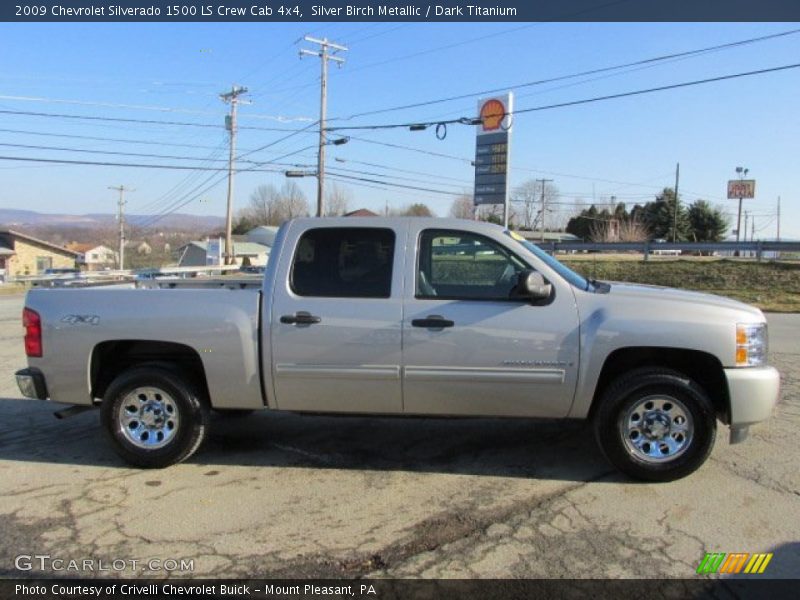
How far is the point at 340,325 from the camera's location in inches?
183

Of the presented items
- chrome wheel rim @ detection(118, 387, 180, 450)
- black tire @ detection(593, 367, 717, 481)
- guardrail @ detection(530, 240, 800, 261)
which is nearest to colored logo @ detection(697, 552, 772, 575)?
black tire @ detection(593, 367, 717, 481)

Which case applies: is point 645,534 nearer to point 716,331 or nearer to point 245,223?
point 716,331

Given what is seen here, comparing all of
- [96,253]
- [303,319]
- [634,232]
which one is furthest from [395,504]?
[96,253]

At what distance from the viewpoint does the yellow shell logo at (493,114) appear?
1228 inches

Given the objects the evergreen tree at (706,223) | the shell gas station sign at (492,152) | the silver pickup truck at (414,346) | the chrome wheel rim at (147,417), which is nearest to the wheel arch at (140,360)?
the silver pickup truck at (414,346)

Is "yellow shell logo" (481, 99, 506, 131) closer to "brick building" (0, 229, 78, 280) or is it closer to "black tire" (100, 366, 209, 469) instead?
"black tire" (100, 366, 209, 469)

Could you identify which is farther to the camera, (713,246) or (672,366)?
(713,246)

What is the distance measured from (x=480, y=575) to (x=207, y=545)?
5.03ft

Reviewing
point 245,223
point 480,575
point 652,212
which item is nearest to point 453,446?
point 480,575

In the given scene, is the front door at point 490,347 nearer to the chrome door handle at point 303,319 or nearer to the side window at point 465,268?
the side window at point 465,268

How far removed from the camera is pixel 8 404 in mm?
6926

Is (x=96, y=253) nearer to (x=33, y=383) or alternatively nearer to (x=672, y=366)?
(x=33, y=383)

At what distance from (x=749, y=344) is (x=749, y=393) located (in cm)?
33

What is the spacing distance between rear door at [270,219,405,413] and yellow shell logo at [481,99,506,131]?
91.7 ft
